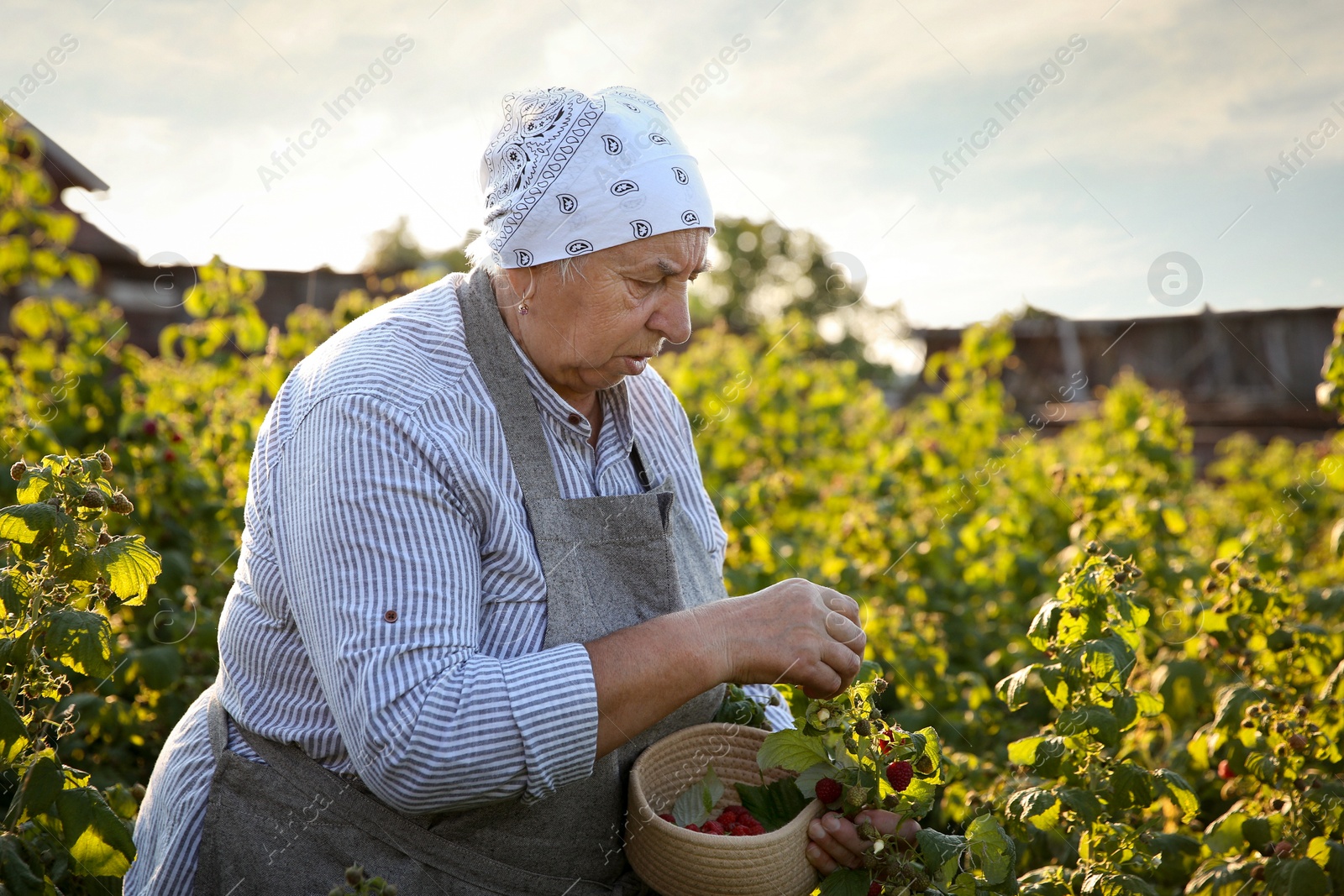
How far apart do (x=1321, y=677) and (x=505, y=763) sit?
2.25 m

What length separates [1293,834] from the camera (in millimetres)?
2115

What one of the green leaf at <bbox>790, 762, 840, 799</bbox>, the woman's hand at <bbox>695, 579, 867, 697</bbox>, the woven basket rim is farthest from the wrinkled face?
the green leaf at <bbox>790, 762, 840, 799</bbox>

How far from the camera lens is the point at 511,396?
5.49 feet

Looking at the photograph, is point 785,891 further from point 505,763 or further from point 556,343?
point 556,343

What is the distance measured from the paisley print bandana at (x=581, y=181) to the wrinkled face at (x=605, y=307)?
0.09 ft

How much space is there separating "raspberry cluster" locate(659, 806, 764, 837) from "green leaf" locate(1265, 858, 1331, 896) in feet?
3.54

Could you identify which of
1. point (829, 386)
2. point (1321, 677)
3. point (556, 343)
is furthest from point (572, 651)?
point (829, 386)

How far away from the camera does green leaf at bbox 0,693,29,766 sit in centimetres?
150

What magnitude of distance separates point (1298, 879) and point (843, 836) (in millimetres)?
1040

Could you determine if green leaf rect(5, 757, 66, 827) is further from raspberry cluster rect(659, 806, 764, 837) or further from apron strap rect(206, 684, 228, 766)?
raspberry cluster rect(659, 806, 764, 837)

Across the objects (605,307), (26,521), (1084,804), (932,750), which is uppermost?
(605,307)

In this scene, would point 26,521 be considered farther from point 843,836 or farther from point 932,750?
point 932,750

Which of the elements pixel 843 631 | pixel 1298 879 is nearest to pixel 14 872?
pixel 843 631

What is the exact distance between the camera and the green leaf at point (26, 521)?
4.94 ft
